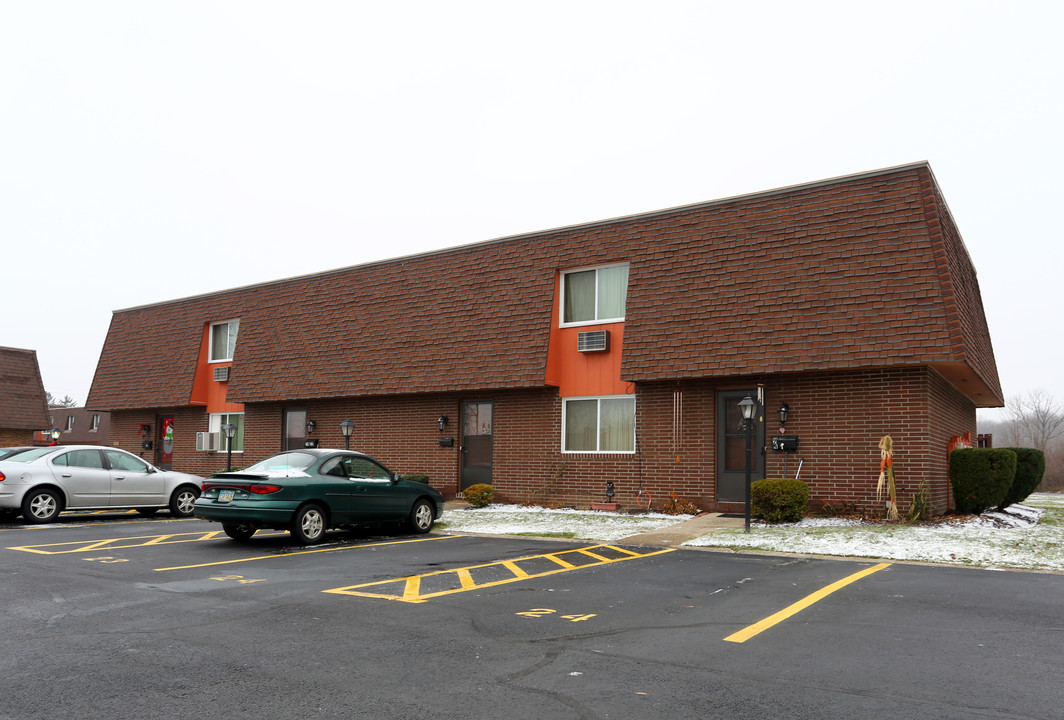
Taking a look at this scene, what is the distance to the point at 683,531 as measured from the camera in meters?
14.0

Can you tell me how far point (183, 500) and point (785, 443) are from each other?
12198 millimetres

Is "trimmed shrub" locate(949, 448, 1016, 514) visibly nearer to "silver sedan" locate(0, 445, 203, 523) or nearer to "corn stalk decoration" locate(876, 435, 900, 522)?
"corn stalk decoration" locate(876, 435, 900, 522)

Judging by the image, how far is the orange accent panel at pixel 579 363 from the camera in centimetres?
1869

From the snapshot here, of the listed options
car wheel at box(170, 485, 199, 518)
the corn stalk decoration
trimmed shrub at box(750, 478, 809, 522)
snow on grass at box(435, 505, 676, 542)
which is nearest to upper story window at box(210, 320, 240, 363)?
car wheel at box(170, 485, 199, 518)

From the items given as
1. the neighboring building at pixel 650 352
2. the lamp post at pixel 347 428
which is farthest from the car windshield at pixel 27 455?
the neighboring building at pixel 650 352

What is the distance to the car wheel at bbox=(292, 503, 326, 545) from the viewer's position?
40.2 ft

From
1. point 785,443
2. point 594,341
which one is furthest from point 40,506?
point 785,443

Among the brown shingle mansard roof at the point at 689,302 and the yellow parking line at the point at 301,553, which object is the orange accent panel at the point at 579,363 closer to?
the brown shingle mansard roof at the point at 689,302

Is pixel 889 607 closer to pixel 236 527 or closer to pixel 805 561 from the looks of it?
pixel 805 561

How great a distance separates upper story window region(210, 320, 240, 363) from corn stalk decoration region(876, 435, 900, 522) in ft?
64.2

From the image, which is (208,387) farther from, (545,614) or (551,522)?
(545,614)

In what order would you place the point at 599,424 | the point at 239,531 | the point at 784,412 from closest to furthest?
1. the point at 239,531
2. the point at 784,412
3. the point at 599,424

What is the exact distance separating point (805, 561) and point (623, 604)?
4.27m

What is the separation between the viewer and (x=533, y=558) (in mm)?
11148
